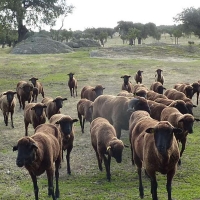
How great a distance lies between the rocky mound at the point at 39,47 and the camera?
50706 mm

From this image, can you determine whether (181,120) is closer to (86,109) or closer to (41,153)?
(41,153)

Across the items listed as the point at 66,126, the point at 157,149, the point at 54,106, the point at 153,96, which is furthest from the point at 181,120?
the point at 54,106

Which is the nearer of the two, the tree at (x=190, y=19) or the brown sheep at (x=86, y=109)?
the brown sheep at (x=86, y=109)

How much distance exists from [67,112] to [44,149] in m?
10.9

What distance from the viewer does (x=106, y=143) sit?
9.75 metres

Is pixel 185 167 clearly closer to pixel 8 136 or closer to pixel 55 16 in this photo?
pixel 8 136

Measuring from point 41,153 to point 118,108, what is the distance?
5400 millimetres

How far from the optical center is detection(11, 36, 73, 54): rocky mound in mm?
50706

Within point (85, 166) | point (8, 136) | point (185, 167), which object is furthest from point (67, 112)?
point (185, 167)

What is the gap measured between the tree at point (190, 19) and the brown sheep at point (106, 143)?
54925mm

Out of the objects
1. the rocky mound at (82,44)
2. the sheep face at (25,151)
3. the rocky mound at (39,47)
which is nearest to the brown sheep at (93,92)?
the sheep face at (25,151)

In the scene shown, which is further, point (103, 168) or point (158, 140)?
point (103, 168)

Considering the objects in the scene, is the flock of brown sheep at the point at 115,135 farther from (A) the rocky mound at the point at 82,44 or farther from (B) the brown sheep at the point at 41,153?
(A) the rocky mound at the point at 82,44

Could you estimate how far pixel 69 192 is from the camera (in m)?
9.05
